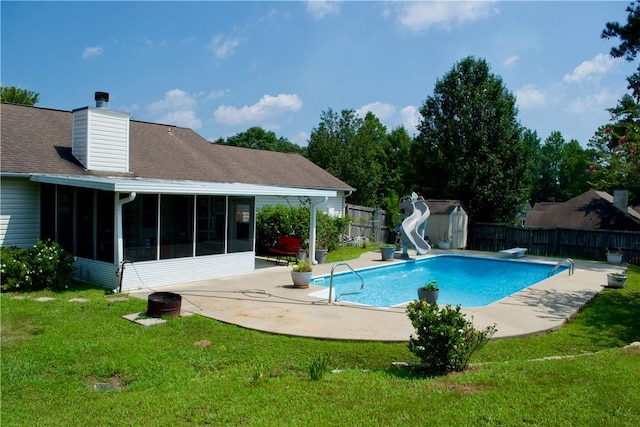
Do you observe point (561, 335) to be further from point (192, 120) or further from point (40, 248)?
point (192, 120)

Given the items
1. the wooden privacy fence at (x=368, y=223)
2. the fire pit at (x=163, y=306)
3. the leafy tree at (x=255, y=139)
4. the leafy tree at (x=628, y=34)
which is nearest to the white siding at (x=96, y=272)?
the fire pit at (x=163, y=306)

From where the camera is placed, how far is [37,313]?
875cm

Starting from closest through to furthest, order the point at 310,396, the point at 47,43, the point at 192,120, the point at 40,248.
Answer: the point at 310,396
the point at 40,248
the point at 47,43
the point at 192,120

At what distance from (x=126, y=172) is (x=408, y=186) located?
23.2m

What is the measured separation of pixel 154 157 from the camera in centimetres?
1650

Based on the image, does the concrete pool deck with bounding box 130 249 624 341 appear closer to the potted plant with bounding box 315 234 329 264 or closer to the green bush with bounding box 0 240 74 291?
the green bush with bounding box 0 240 74 291

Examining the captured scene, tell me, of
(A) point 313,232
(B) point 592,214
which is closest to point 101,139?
(A) point 313,232

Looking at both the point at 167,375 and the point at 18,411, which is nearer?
the point at 18,411

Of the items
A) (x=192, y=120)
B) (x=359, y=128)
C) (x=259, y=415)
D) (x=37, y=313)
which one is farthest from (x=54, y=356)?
(x=359, y=128)

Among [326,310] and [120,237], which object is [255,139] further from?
[326,310]

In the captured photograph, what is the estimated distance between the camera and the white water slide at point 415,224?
21516mm

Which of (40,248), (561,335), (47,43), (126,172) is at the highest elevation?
(47,43)

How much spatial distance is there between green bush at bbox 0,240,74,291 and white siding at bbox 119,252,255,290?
4.62 ft

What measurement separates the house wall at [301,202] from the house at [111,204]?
3.93m
